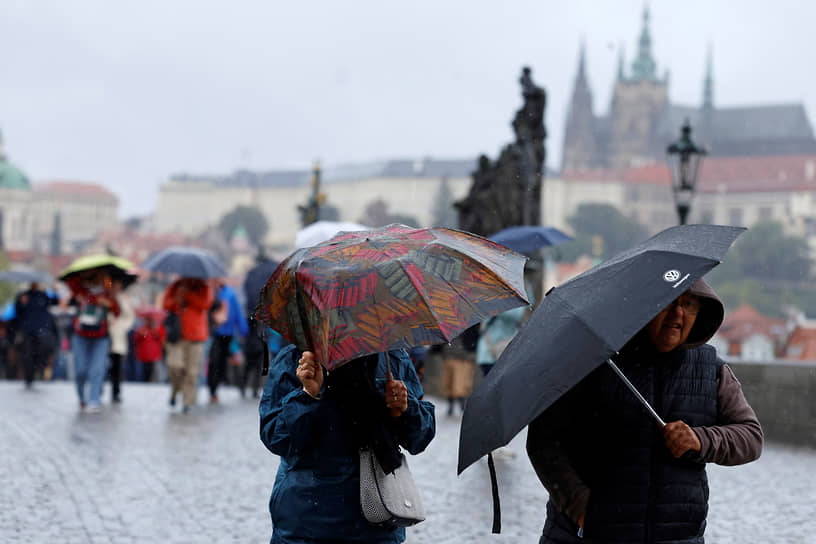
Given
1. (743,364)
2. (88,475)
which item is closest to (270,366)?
(88,475)

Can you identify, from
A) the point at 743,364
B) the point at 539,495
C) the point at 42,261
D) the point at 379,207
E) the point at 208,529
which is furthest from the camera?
the point at 379,207

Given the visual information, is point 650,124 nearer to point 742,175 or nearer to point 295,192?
point 742,175

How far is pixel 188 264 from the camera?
1127 cm

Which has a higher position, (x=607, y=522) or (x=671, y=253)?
(x=671, y=253)

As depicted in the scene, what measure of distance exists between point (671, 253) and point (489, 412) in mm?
512

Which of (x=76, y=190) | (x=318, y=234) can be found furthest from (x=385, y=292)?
(x=76, y=190)

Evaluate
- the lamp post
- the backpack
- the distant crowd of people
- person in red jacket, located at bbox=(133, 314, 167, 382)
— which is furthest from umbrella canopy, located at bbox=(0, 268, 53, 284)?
the lamp post

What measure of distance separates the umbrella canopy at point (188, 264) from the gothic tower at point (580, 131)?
429 feet

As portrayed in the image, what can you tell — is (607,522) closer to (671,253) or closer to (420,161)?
(671,253)

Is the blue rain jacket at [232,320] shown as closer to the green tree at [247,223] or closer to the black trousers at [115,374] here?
the black trousers at [115,374]

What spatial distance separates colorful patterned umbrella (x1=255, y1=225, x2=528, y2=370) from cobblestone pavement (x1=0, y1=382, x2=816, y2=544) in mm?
2596

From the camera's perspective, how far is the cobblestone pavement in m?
5.88

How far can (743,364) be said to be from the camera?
10.6 meters

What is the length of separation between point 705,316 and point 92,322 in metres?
8.87
